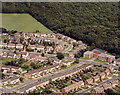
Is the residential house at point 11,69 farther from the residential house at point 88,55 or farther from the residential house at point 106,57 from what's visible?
the residential house at point 106,57

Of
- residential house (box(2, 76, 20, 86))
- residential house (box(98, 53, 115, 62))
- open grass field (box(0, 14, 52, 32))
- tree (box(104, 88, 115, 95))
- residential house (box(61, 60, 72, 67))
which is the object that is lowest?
tree (box(104, 88, 115, 95))

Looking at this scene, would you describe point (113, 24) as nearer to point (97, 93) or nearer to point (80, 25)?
point (80, 25)

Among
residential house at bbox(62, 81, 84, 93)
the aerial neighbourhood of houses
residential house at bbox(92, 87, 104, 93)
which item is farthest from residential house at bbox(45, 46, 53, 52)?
residential house at bbox(92, 87, 104, 93)

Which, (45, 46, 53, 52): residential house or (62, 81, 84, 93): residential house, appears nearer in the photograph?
(62, 81, 84, 93): residential house

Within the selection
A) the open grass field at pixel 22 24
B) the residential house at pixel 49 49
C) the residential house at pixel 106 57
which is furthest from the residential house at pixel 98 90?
the open grass field at pixel 22 24

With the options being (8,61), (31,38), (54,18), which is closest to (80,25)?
(54,18)

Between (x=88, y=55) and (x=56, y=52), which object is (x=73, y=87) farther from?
(x=56, y=52)

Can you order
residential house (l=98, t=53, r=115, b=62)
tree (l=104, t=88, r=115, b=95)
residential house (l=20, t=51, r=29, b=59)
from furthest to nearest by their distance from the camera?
residential house (l=20, t=51, r=29, b=59)
residential house (l=98, t=53, r=115, b=62)
tree (l=104, t=88, r=115, b=95)

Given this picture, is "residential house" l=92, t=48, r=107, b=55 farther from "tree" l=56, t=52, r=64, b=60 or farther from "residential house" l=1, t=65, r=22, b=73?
"residential house" l=1, t=65, r=22, b=73
